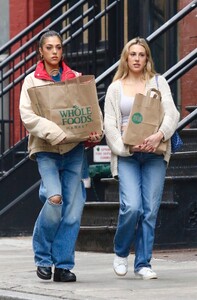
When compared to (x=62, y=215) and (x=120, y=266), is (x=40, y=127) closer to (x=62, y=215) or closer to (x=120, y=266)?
(x=62, y=215)

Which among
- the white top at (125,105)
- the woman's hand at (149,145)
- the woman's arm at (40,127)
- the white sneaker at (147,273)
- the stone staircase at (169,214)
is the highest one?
the white top at (125,105)

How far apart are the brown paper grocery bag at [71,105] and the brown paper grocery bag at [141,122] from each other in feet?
0.77

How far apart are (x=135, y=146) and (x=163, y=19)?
6.33 meters

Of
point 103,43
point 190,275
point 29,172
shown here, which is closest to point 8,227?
point 29,172

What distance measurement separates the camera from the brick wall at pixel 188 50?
13914mm

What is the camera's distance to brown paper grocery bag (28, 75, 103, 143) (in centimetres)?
897

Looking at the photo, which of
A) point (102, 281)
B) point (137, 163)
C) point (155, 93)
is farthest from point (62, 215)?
point (155, 93)

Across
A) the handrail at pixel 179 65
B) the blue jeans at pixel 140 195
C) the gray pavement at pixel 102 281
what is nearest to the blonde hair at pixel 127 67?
the blue jeans at pixel 140 195

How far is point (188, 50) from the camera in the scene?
14.2 meters

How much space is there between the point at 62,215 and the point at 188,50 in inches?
216

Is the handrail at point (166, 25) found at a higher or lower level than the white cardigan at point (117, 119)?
higher

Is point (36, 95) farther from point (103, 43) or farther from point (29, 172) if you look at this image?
point (103, 43)

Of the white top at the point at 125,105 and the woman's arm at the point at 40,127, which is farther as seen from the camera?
the white top at the point at 125,105

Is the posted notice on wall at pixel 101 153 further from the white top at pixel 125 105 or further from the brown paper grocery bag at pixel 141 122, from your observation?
the brown paper grocery bag at pixel 141 122
